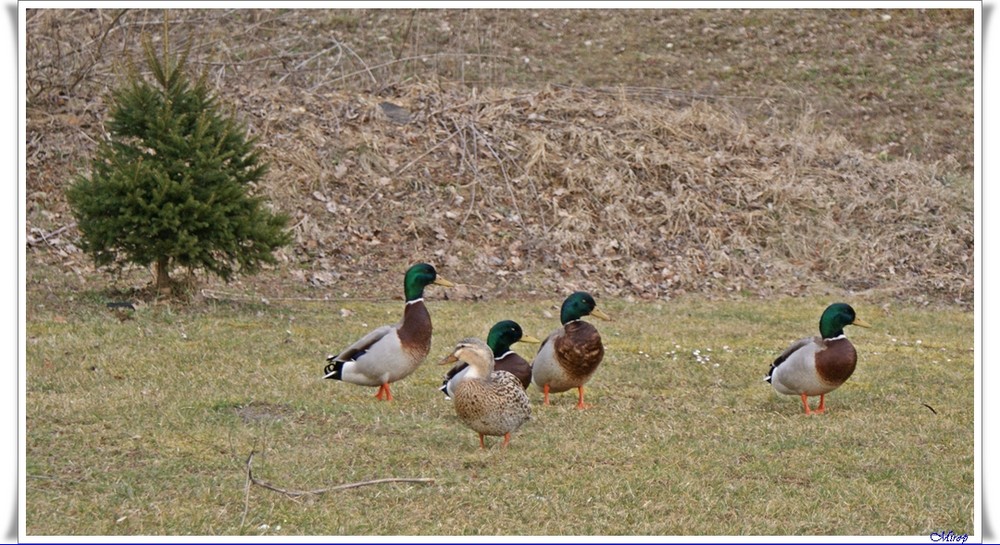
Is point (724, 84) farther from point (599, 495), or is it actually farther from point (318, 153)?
point (599, 495)

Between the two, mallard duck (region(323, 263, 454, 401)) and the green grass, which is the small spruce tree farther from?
mallard duck (region(323, 263, 454, 401))

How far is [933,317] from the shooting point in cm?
1232

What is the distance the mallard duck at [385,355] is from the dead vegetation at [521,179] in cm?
501

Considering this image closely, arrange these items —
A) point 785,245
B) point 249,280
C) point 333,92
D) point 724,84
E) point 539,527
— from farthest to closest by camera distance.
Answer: point 724,84
point 333,92
point 785,245
point 249,280
point 539,527

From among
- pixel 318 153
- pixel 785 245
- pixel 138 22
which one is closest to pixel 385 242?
pixel 318 153

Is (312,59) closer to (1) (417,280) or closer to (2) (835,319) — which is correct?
(1) (417,280)

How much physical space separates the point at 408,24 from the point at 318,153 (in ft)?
18.9

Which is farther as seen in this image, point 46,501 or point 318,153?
point 318,153

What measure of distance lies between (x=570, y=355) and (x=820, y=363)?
164 cm

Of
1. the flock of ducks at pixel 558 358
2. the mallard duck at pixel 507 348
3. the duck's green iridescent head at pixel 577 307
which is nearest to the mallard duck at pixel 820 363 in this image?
the flock of ducks at pixel 558 358

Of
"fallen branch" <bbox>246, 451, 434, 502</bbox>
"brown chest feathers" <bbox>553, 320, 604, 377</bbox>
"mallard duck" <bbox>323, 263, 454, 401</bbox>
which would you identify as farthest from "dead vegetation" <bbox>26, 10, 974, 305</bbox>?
"fallen branch" <bbox>246, 451, 434, 502</bbox>

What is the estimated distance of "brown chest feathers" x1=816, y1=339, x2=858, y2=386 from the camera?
711cm

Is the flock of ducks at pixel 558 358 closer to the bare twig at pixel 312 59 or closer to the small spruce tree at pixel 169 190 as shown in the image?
the small spruce tree at pixel 169 190

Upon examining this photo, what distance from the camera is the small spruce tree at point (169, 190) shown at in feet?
31.9
